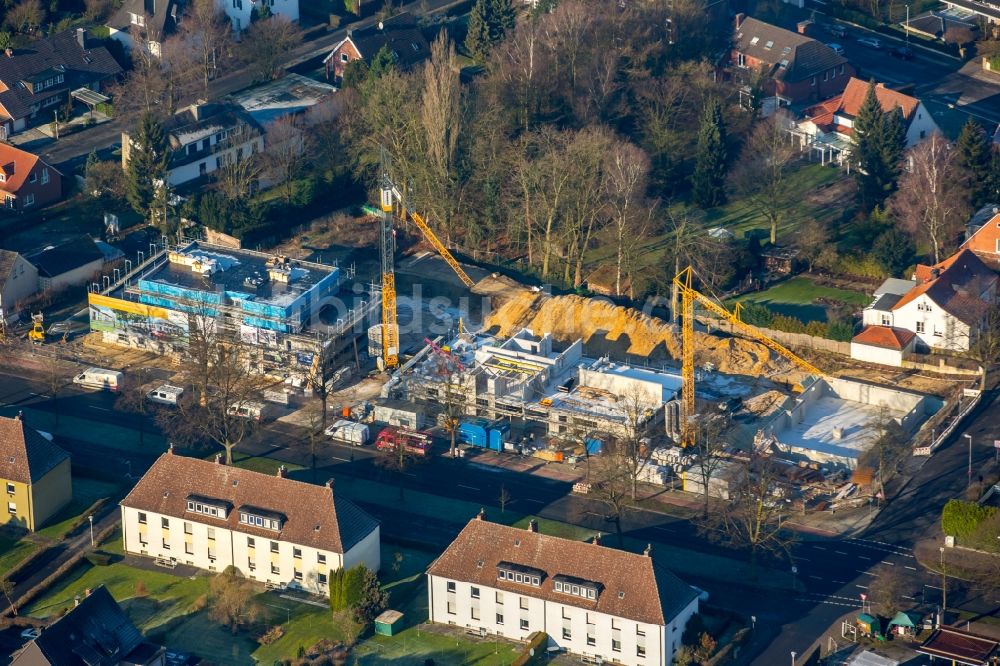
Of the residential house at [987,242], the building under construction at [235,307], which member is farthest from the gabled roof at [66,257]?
the residential house at [987,242]

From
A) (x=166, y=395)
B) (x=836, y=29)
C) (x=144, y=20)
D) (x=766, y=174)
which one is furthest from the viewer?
(x=836, y=29)

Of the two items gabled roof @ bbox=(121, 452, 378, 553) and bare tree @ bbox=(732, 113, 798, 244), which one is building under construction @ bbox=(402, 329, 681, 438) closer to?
gabled roof @ bbox=(121, 452, 378, 553)

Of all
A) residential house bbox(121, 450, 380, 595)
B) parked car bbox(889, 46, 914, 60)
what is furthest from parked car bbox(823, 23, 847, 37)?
residential house bbox(121, 450, 380, 595)

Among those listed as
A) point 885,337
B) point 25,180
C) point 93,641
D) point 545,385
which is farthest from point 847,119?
point 93,641

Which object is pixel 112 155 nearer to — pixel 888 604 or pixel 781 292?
pixel 781 292

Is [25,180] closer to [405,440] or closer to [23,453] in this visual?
[23,453]

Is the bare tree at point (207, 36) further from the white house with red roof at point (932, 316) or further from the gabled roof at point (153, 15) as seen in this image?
the white house with red roof at point (932, 316)

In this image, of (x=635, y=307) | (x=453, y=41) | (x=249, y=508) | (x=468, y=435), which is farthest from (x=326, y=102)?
(x=249, y=508)

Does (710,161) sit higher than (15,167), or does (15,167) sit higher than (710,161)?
(710,161)
